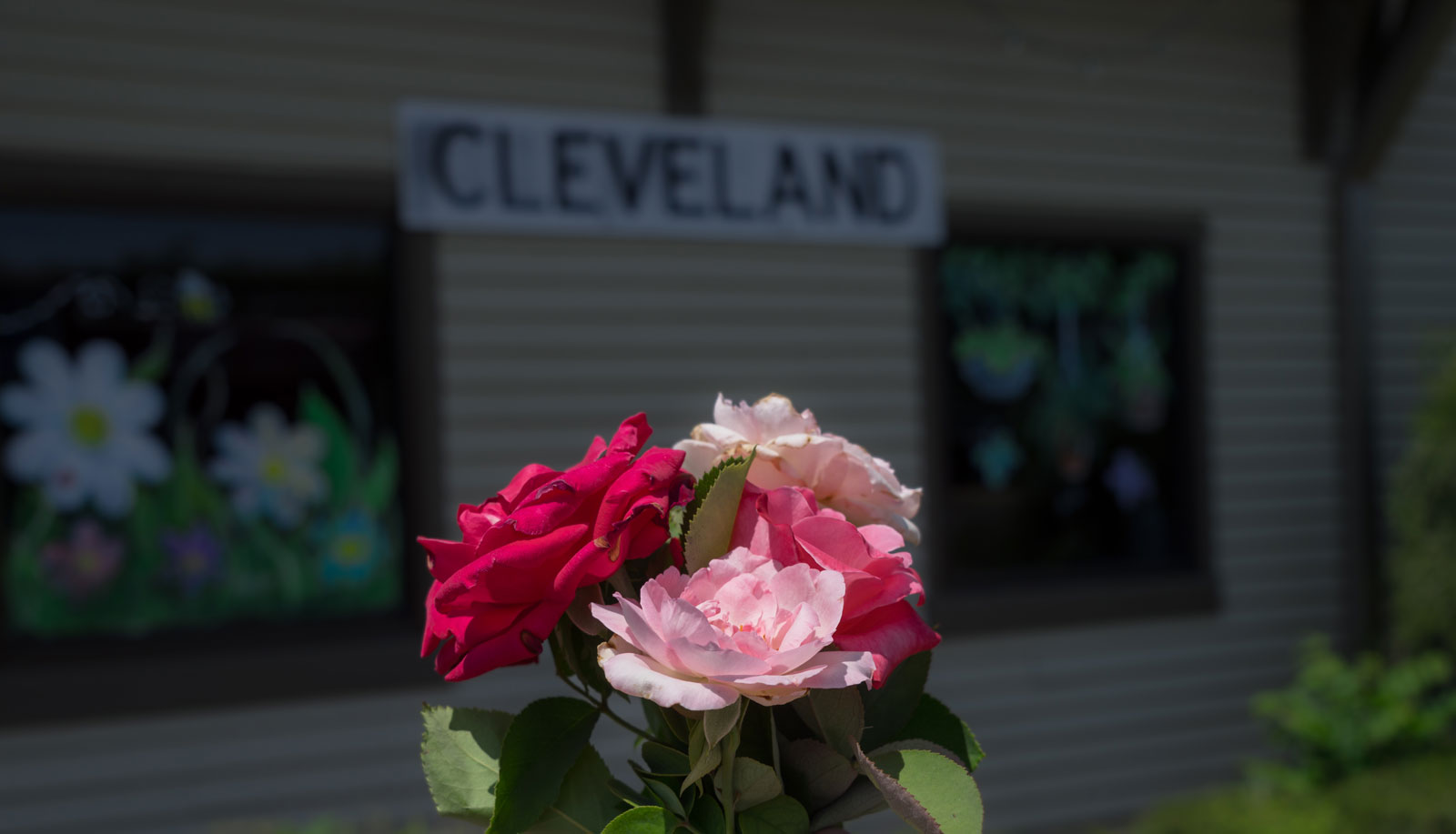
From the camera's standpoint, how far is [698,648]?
646 mm

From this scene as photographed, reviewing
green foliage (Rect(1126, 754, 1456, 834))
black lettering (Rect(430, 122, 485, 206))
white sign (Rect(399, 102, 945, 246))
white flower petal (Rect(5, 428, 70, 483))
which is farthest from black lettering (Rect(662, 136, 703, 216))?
green foliage (Rect(1126, 754, 1456, 834))

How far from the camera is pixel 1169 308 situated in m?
5.16

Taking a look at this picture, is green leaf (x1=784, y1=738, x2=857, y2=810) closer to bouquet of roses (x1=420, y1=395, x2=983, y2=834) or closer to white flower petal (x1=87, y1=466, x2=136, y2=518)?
bouquet of roses (x1=420, y1=395, x2=983, y2=834)

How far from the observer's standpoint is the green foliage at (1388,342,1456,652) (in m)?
4.48

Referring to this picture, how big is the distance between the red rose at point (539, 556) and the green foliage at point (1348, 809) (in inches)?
142

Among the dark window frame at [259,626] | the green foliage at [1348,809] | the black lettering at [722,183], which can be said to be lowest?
the green foliage at [1348,809]

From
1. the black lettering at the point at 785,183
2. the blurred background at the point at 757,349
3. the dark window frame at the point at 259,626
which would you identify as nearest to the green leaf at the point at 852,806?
the dark window frame at the point at 259,626

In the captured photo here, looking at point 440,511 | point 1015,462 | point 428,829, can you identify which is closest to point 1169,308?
point 1015,462

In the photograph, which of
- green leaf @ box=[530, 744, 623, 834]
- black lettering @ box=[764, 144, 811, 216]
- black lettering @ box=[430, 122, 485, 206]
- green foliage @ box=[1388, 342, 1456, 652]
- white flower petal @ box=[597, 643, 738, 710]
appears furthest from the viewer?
green foliage @ box=[1388, 342, 1456, 652]

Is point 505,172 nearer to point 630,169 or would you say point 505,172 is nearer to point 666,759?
point 630,169

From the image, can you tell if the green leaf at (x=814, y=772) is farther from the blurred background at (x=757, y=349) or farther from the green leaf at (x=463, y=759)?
the blurred background at (x=757, y=349)

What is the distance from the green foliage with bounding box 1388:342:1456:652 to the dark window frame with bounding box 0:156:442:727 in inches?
156

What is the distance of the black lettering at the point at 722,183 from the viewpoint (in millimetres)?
4277

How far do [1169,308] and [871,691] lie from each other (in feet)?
15.9
